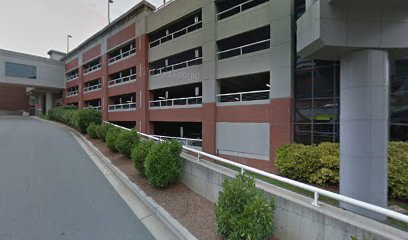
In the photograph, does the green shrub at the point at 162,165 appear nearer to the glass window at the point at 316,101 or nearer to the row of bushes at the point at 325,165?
the row of bushes at the point at 325,165

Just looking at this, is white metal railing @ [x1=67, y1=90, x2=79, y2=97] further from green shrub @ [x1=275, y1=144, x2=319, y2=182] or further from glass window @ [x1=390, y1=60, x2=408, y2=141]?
glass window @ [x1=390, y1=60, x2=408, y2=141]

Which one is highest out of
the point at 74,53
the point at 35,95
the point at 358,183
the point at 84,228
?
the point at 74,53

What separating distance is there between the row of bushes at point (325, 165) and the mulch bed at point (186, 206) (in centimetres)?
365

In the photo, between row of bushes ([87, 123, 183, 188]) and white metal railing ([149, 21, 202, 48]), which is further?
white metal railing ([149, 21, 202, 48])

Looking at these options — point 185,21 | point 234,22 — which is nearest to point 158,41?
point 185,21

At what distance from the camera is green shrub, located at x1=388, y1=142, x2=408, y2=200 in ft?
18.5

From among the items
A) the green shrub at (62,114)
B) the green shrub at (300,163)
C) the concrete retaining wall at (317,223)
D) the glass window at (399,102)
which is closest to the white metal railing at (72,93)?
the green shrub at (62,114)

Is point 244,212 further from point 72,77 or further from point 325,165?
point 72,77

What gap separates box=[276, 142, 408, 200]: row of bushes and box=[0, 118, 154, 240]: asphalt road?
5.40m

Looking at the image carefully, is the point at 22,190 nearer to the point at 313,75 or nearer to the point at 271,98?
the point at 271,98

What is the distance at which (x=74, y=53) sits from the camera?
3644 centimetres

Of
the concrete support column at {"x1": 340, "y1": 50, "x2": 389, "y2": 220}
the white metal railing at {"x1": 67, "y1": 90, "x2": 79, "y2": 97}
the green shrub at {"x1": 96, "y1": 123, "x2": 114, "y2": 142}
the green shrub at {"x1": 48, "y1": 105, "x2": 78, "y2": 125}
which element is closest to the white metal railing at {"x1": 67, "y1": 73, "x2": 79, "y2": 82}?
the white metal railing at {"x1": 67, "y1": 90, "x2": 79, "y2": 97}

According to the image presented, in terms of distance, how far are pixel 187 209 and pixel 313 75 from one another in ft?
29.9

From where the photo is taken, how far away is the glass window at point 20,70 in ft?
109
